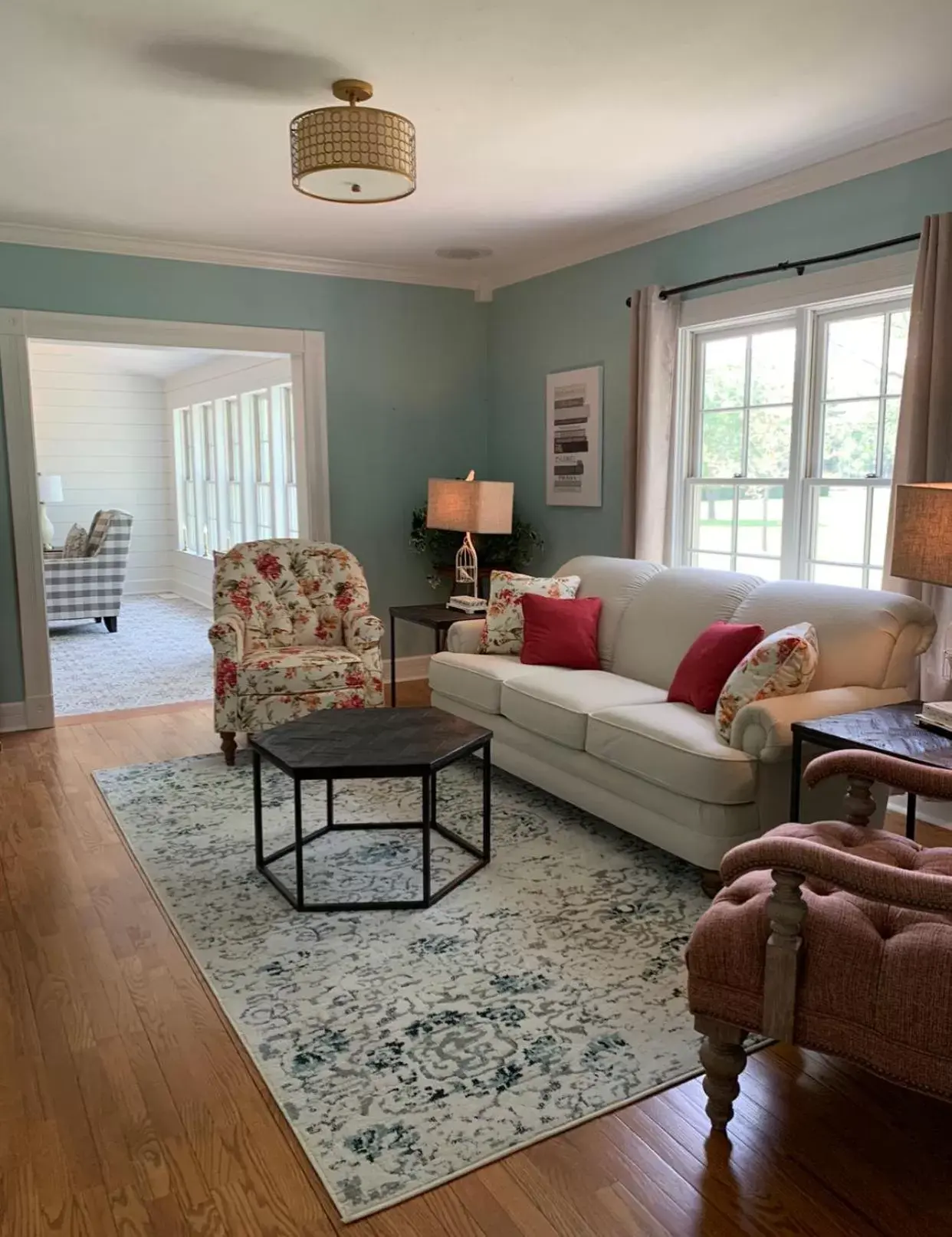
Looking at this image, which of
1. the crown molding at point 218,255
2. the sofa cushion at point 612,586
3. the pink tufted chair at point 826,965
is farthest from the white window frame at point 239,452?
the pink tufted chair at point 826,965

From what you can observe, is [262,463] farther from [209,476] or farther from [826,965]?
[826,965]

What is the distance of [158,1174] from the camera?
1816 mm

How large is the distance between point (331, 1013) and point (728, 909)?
1.06 m

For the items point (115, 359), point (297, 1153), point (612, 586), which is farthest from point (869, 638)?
point (115, 359)

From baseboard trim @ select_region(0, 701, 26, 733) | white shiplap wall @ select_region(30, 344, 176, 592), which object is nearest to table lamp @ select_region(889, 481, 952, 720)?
baseboard trim @ select_region(0, 701, 26, 733)

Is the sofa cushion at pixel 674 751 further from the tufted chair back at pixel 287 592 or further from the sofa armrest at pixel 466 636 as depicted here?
the tufted chair back at pixel 287 592

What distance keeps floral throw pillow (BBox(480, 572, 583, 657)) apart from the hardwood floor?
7.30 feet

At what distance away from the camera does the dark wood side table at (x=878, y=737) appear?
8.19 ft

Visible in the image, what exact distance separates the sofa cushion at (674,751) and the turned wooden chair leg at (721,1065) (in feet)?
3.36

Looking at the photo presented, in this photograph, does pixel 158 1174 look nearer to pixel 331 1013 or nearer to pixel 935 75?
pixel 331 1013

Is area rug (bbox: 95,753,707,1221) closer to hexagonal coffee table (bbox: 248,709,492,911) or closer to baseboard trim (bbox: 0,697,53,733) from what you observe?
hexagonal coffee table (bbox: 248,709,492,911)

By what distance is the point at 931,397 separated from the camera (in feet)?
11.1

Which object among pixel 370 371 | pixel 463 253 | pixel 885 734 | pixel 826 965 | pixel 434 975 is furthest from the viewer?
pixel 370 371

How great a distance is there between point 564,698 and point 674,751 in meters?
0.67
